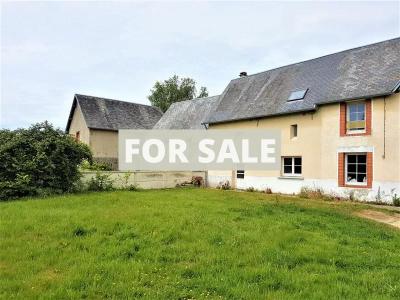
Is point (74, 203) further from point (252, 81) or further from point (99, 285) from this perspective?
point (252, 81)

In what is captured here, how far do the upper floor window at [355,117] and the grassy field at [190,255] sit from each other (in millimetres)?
7077

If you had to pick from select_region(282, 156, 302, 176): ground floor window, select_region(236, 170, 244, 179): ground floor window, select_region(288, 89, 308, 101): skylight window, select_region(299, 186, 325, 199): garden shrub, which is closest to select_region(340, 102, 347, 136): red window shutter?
select_region(288, 89, 308, 101): skylight window

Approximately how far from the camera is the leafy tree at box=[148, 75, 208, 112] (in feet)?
183

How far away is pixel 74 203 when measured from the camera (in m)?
11.7

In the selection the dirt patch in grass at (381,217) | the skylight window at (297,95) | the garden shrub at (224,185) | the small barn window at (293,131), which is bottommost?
the dirt patch in grass at (381,217)

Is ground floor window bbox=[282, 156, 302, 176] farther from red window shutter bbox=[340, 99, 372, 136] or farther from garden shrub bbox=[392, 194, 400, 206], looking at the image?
garden shrub bbox=[392, 194, 400, 206]

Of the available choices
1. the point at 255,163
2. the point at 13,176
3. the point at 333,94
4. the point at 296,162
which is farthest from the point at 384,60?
the point at 13,176

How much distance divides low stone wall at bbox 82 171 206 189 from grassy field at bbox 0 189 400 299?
306 inches

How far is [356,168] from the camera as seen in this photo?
16.3m

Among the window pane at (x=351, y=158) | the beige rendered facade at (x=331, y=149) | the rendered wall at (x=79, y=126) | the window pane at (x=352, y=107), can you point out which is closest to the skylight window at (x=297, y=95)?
the beige rendered facade at (x=331, y=149)

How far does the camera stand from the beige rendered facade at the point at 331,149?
15.0m

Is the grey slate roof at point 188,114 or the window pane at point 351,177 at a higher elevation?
the grey slate roof at point 188,114

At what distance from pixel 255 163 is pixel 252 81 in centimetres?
617

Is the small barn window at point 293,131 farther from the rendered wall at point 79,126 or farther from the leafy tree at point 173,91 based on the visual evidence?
the leafy tree at point 173,91
